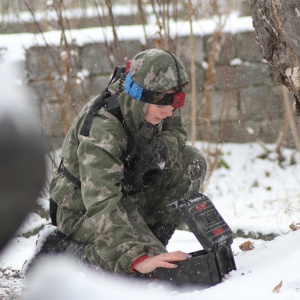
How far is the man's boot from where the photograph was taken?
3041 mm

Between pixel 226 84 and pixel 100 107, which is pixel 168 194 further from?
pixel 226 84

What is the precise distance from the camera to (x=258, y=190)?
7.08 m

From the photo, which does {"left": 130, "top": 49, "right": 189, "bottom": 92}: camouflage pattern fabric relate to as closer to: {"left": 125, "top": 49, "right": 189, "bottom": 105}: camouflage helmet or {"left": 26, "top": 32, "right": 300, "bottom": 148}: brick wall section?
{"left": 125, "top": 49, "right": 189, "bottom": 105}: camouflage helmet

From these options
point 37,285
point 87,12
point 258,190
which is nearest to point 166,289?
point 37,285

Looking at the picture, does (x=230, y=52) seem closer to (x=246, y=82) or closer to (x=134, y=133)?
(x=246, y=82)

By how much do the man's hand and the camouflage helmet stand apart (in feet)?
2.13

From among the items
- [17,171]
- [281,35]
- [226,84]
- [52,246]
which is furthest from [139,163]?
[226,84]

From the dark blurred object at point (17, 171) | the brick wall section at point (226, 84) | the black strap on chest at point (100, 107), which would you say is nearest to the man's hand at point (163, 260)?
the black strap on chest at point (100, 107)

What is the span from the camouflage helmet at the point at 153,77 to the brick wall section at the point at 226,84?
4.11 metres

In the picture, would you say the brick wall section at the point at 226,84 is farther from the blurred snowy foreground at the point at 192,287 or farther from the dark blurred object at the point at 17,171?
the dark blurred object at the point at 17,171

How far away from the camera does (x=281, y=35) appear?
2738mm

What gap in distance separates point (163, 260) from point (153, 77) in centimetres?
74

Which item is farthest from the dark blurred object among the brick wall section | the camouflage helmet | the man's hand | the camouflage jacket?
the brick wall section

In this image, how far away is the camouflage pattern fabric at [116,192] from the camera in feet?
8.79
